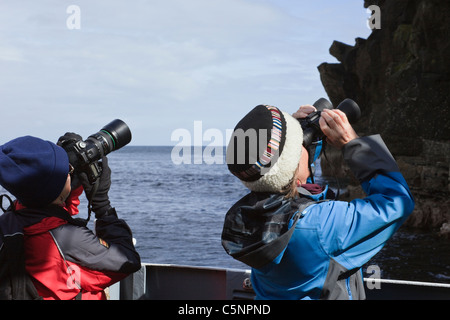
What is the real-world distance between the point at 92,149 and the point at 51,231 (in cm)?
55

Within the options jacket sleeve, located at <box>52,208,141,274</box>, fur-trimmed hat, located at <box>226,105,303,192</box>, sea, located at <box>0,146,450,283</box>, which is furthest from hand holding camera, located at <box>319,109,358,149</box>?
sea, located at <box>0,146,450,283</box>

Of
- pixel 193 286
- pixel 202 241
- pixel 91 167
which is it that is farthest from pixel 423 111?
pixel 91 167

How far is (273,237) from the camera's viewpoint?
1.92 metres

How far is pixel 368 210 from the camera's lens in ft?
6.13

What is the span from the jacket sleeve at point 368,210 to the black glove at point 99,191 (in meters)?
1.37

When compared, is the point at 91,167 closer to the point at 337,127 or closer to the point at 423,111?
the point at 337,127

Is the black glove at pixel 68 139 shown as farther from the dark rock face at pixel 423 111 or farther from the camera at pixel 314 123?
the dark rock face at pixel 423 111

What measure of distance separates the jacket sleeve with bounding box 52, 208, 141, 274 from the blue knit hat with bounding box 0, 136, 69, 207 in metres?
0.20

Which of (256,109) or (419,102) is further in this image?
(419,102)

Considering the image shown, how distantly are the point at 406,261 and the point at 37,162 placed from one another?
2106cm

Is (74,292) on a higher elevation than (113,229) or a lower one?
lower

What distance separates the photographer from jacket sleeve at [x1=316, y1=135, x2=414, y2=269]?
1.87m

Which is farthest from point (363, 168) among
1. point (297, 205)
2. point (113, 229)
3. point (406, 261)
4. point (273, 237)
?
point (406, 261)
